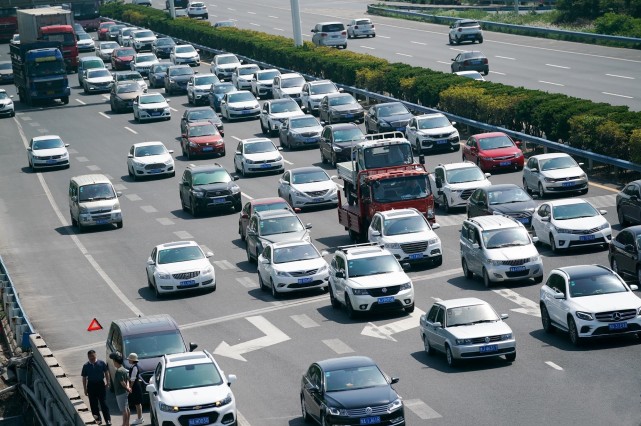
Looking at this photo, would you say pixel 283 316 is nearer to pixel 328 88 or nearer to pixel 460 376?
pixel 460 376

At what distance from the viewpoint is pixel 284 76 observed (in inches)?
2933

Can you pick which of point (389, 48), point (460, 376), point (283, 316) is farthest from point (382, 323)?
point (389, 48)

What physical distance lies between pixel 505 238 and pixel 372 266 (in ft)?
12.4

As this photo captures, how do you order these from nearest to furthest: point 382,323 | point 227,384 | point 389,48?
point 227,384, point 382,323, point 389,48

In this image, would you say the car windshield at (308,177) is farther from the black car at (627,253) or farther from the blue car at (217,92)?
the blue car at (217,92)

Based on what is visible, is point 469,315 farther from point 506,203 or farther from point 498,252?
point 506,203

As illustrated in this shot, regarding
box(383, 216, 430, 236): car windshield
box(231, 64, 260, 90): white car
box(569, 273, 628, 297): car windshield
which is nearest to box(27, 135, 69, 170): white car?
box(231, 64, 260, 90): white car

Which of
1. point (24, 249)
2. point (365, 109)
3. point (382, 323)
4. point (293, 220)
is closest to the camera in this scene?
point (382, 323)

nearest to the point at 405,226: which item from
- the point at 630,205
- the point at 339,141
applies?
the point at 630,205

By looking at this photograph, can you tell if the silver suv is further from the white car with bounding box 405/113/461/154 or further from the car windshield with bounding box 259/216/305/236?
the white car with bounding box 405/113/461/154

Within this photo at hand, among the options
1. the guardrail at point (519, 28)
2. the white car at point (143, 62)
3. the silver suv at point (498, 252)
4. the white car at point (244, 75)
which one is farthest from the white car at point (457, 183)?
the white car at point (143, 62)

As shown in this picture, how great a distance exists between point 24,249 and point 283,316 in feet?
48.7

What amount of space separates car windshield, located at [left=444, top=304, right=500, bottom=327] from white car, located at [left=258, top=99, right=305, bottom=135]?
3599 centimetres

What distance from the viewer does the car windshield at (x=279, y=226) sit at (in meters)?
40.9
